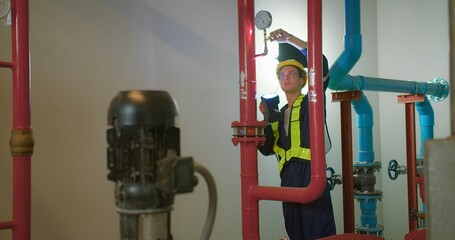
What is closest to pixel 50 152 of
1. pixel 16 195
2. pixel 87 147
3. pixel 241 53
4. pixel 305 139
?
pixel 87 147

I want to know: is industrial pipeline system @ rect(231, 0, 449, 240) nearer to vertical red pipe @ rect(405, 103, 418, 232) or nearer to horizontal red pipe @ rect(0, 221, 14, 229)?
vertical red pipe @ rect(405, 103, 418, 232)

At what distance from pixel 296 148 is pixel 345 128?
32 centimetres

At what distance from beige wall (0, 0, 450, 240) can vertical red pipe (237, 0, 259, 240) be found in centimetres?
53

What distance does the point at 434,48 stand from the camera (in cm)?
283

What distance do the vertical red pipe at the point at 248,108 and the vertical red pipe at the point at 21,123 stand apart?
28.5 inches

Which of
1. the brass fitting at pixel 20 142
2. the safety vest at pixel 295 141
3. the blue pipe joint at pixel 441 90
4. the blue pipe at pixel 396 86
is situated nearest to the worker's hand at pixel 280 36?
the safety vest at pixel 295 141

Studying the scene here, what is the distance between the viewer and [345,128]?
2.04 meters

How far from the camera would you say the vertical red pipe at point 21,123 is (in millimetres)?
1118

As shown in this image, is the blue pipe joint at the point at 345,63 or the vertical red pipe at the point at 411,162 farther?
the vertical red pipe at the point at 411,162

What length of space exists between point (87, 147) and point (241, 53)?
28.1 inches

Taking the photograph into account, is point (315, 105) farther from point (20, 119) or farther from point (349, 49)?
point (20, 119)

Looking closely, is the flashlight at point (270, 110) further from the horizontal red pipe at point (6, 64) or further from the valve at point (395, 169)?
the horizontal red pipe at point (6, 64)

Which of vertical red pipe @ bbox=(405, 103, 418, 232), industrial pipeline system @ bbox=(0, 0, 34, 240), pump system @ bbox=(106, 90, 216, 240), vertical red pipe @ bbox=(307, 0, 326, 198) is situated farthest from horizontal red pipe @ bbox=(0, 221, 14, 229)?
vertical red pipe @ bbox=(405, 103, 418, 232)

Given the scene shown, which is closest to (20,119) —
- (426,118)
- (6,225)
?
(6,225)
